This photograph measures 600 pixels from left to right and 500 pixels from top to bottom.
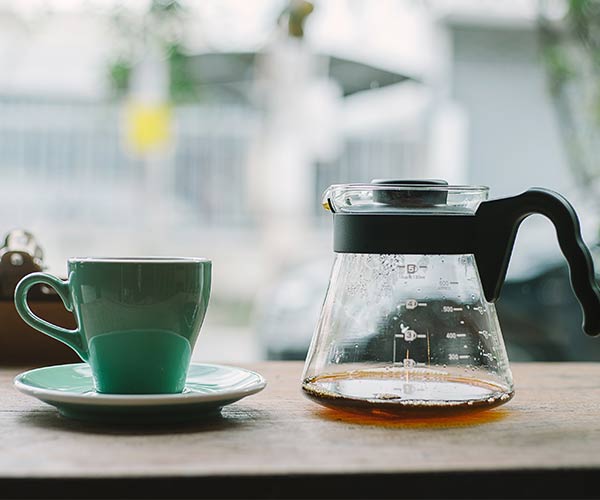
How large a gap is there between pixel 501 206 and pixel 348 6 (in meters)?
1.98

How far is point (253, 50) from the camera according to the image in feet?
9.86

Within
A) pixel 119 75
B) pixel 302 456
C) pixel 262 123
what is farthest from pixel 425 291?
pixel 262 123

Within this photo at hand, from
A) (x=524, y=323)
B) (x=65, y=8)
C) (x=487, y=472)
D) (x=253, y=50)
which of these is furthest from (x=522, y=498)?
(x=253, y=50)

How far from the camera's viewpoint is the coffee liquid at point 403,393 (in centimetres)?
62

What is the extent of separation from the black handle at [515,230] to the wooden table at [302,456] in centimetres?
9

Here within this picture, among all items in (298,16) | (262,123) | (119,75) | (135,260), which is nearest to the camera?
(135,260)

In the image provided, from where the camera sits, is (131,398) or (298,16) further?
(298,16)

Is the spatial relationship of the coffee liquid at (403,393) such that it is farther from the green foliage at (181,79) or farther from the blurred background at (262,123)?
the green foliage at (181,79)

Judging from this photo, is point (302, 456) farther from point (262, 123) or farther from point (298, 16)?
point (262, 123)

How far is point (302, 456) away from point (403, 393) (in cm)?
14

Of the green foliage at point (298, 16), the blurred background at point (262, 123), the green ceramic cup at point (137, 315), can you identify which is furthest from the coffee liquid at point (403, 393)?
the blurred background at point (262, 123)

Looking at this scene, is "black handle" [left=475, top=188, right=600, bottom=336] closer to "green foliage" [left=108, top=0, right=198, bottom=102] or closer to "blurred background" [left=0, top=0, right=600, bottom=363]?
"blurred background" [left=0, top=0, right=600, bottom=363]

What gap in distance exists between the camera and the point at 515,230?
2.15ft

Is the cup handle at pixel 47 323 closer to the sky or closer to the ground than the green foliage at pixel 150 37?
closer to the ground
